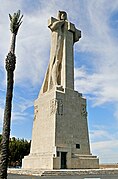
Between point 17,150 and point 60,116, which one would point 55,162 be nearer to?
point 60,116

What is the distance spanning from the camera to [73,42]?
91.6 ft

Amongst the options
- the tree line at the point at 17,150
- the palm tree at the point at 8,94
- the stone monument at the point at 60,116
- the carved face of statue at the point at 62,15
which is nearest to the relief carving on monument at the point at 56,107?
the stone monument at the point at 60,116

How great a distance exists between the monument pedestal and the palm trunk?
10.5m

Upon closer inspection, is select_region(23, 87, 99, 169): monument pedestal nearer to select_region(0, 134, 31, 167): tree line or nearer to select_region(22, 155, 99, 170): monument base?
select_region(22, 155, 99, 170): monument base

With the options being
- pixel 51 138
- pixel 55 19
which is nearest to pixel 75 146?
pixel 51 138

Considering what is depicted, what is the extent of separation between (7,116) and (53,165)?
1063 centimetres

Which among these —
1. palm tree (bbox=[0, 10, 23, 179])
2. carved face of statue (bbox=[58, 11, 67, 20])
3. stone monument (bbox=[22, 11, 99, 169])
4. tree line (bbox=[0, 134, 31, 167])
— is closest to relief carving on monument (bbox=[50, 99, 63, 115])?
stone monument (bbox=[22, 11, 99, 169])

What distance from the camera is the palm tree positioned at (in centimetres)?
965

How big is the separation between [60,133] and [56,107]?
7.97ft

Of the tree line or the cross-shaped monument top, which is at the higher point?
the cross-shaped monument top

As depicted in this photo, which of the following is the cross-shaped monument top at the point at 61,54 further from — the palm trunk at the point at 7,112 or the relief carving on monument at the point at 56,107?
the palm trunk at the point at 7,112

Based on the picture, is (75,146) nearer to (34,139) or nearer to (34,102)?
(34,139)

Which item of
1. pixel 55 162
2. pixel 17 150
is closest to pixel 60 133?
pixel 55 162

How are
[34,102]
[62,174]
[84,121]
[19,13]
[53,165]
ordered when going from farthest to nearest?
[34,102], [84,121], [53,165], [62,174], [19,13]
